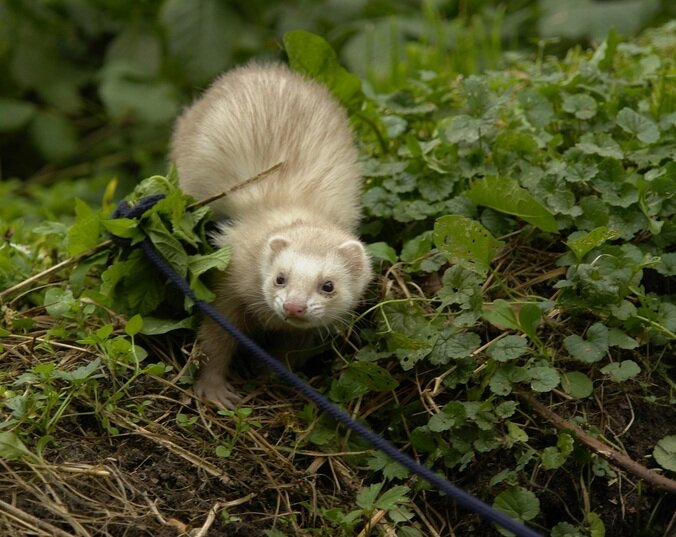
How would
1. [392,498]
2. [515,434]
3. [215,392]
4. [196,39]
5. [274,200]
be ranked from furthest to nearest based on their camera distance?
[196,39], [274,200], [215,392], [515,434], [392,498]

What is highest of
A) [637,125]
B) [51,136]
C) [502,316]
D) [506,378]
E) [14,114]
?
[637,125]

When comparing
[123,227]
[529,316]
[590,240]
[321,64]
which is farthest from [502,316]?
[321,64]

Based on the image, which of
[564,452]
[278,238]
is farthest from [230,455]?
[564,452]

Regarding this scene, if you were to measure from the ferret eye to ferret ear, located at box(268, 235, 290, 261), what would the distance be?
174 millimetres

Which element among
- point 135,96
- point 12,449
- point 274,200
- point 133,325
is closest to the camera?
point 12,449

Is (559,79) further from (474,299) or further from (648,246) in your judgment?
(474,299)

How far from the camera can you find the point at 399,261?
3070 millimetres

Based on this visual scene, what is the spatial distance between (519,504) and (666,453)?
18.4 inches

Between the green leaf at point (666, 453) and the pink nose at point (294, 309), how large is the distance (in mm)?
1047

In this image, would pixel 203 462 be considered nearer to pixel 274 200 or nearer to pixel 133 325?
pixel 133 325

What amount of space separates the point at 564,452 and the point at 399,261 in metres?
0.90

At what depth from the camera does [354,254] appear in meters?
2.85

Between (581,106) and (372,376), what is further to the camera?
(581,106)

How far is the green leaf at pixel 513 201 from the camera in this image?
2.84 metres
